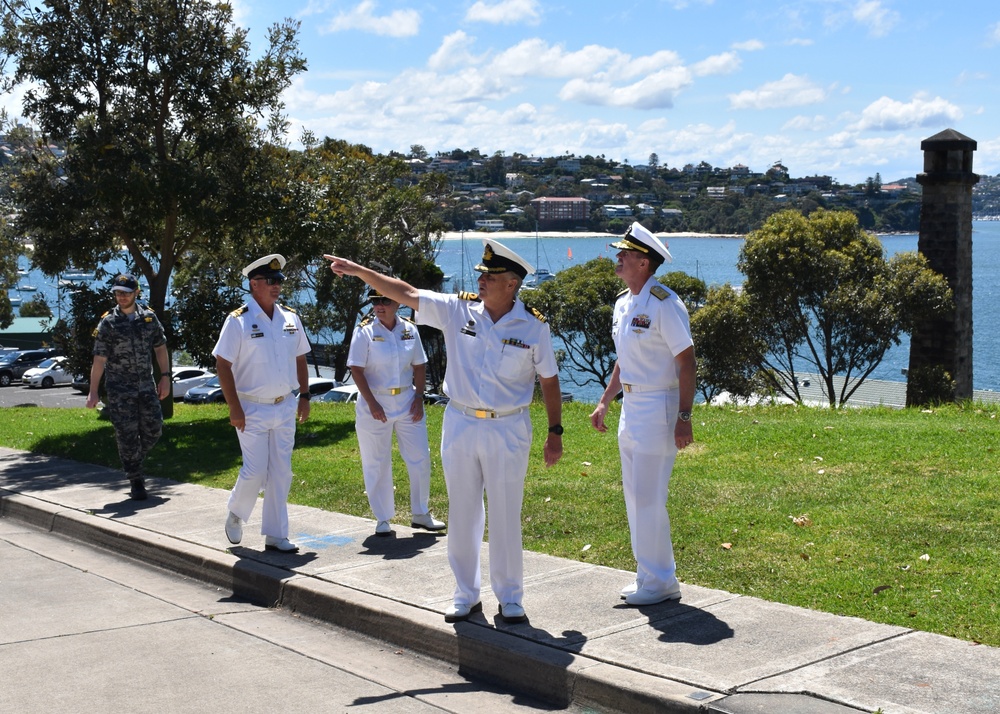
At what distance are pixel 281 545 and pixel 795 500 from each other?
4.03 meters

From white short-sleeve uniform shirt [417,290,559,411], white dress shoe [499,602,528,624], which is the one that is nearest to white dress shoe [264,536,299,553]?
white dress shoe [499,602,528,624]

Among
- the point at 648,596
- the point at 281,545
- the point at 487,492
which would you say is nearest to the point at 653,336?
the point at 487,492

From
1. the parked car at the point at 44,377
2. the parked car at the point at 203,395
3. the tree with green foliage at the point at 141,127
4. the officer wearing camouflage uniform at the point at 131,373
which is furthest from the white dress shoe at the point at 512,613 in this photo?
the parked car at the point at 44,377

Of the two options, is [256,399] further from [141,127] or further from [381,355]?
[141,127]

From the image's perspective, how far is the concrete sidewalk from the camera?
5062 millimetres

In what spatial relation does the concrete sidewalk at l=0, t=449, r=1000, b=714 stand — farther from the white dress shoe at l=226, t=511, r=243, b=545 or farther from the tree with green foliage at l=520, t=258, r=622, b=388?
the tree with green foliage at l=520, t=258, r=622, b=388

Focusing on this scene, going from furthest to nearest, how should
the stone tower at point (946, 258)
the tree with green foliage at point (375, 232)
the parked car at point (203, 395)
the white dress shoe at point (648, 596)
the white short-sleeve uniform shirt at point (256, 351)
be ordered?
the parked car at point (203, 395)
the tree with green foliage at point (375, 232)
the stone tower at point (946, 258)
the white short-sleeve uniform shirt at point (256, 351)
the white dress shoe at point (648, 596)

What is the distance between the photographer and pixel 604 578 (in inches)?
284

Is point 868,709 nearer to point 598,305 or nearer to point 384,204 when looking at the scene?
point 384,204

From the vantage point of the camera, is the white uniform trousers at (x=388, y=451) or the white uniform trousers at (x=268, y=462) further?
the white uniform trousers at (x=388, y=451)

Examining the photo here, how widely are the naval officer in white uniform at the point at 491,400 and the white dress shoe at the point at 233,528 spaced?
8.69ft

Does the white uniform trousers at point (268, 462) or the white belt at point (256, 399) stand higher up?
the white belt at point (256, 399)

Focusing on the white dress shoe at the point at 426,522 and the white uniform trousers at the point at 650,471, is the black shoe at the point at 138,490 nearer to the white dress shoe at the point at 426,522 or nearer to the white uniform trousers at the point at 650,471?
the white dress shoe at the point at 426,522

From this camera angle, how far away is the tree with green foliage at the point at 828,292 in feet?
121
